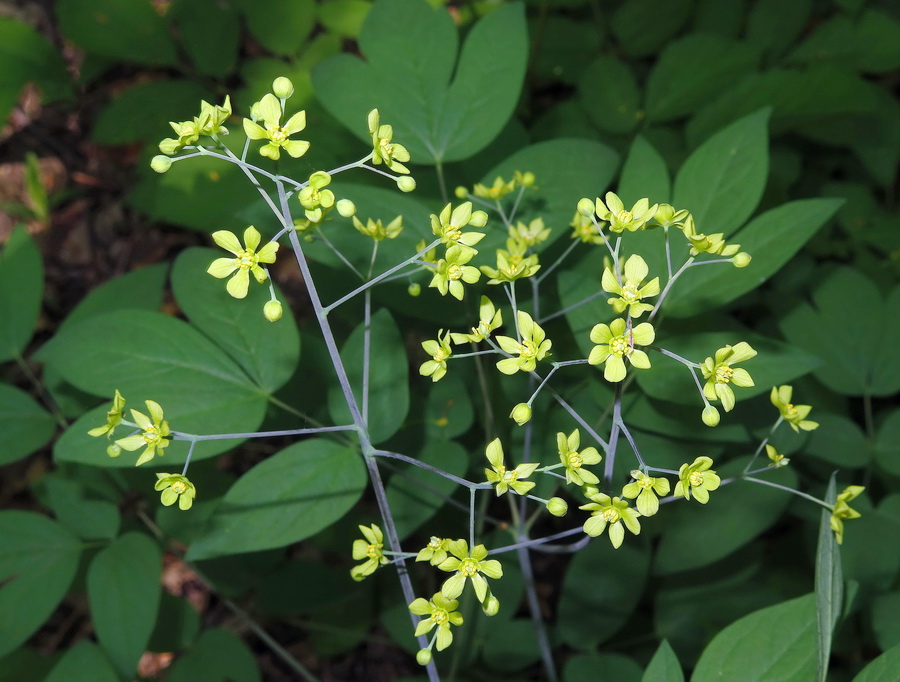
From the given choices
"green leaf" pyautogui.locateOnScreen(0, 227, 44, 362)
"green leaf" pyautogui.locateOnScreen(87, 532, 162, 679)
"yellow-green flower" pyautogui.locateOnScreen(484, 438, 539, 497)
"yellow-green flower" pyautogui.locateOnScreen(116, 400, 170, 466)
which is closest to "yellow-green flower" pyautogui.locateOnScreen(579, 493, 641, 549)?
"yellow-green flower" pyautogui.locateOnScreen(484, 438, 539, 497)

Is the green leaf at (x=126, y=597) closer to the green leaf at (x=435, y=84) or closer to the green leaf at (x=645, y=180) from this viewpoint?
the green leaf at (x=435, y=84)

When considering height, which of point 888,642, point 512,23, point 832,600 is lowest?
point 888,642

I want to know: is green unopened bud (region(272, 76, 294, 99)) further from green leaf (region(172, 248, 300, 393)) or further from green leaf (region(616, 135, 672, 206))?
green leaf (region(616, 135, 672, 206))

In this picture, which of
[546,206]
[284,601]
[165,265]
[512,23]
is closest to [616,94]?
[512,23]

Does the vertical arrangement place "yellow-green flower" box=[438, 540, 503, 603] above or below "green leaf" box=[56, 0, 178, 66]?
below

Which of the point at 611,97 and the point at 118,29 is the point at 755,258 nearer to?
the point at 611,97

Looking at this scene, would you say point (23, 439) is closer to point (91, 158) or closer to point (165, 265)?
point (165, 265)
